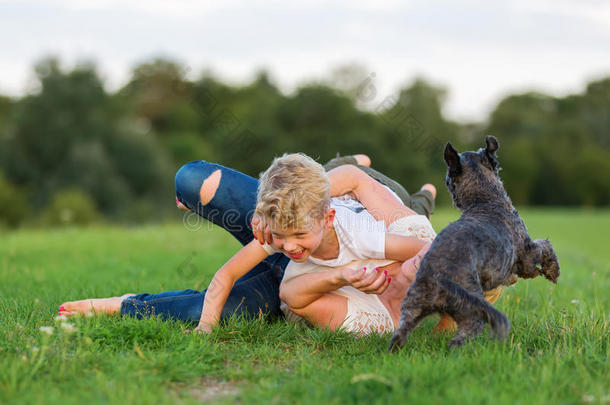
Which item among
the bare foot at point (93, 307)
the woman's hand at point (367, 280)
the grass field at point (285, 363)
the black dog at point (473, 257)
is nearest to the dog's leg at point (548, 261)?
the black dog at point (473, 257)

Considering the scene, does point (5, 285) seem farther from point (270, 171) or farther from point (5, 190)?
point (5, 190)

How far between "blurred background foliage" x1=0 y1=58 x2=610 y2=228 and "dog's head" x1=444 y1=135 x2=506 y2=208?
61.1 ft

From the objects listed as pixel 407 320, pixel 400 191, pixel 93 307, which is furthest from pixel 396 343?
pixel 93 307

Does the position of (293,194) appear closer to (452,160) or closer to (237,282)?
(452,160)

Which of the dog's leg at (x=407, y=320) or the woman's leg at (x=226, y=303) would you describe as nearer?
the dog's leg at (x=407, y=320)

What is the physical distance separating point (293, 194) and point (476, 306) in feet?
4.03

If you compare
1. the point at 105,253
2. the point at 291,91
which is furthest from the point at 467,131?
the point at 105,253

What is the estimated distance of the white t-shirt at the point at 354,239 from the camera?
3.40m

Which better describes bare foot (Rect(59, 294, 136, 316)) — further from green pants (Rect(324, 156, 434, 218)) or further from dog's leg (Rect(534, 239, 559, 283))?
dog's leg (Rect(534, 239, 559, 283))

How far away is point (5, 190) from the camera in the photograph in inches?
1063

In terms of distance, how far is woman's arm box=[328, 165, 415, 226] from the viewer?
385cm

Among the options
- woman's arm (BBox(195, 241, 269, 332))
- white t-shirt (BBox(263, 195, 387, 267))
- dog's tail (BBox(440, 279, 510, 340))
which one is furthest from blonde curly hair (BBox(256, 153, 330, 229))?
dog's tail (BBox(440, 279, 510, 340))

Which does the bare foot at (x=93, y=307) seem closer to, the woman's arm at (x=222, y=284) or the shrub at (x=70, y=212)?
the woman's arm at (x=222, y=284)

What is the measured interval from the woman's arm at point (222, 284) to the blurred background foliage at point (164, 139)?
17.5m
